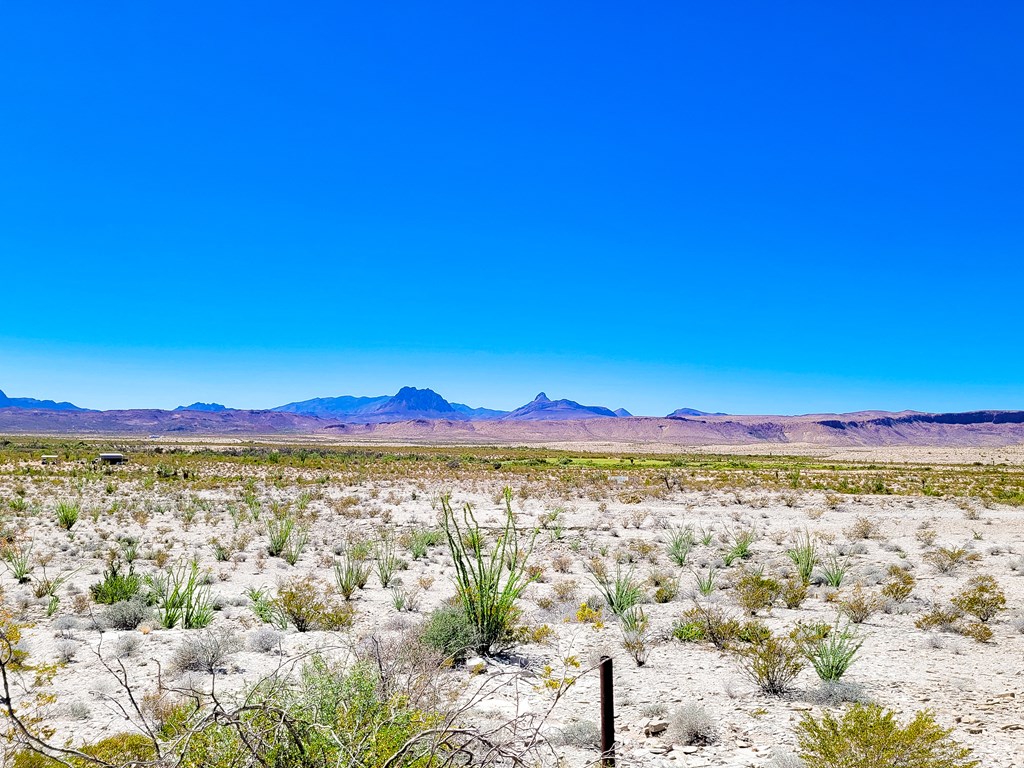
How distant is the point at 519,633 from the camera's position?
812 cm

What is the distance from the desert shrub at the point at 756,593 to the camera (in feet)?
32.6

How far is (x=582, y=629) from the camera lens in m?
8.97

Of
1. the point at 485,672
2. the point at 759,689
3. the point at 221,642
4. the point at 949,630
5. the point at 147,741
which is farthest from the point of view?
the point at 949,630

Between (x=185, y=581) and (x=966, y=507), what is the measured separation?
2690cm

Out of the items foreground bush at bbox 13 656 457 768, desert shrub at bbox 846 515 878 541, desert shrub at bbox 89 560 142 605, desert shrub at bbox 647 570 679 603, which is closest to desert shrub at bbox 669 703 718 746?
foreground bush at bbox 13 656 457 768

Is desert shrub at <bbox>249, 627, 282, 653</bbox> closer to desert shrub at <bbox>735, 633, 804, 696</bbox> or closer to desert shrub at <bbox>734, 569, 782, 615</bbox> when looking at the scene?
desert shrub at <bbox>735, 633, 804, 696</bbox>

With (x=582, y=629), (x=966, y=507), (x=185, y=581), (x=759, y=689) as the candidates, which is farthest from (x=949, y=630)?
(x=966, y=507)

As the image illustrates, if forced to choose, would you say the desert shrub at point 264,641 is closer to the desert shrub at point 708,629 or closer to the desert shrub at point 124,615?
the desert shrub at point 124,615

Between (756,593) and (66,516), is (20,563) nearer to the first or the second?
(66,516)

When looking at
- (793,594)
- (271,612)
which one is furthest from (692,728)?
(271,612)

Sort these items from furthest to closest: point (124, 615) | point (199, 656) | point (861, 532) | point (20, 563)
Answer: point (861, 532) → point (20, 563) → point (124, 615) → point (199, 656)

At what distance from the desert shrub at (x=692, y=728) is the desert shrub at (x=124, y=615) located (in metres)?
7.35

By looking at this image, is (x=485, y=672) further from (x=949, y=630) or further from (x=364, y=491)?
(x=364, y=491)

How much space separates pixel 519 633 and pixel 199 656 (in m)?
3.73
